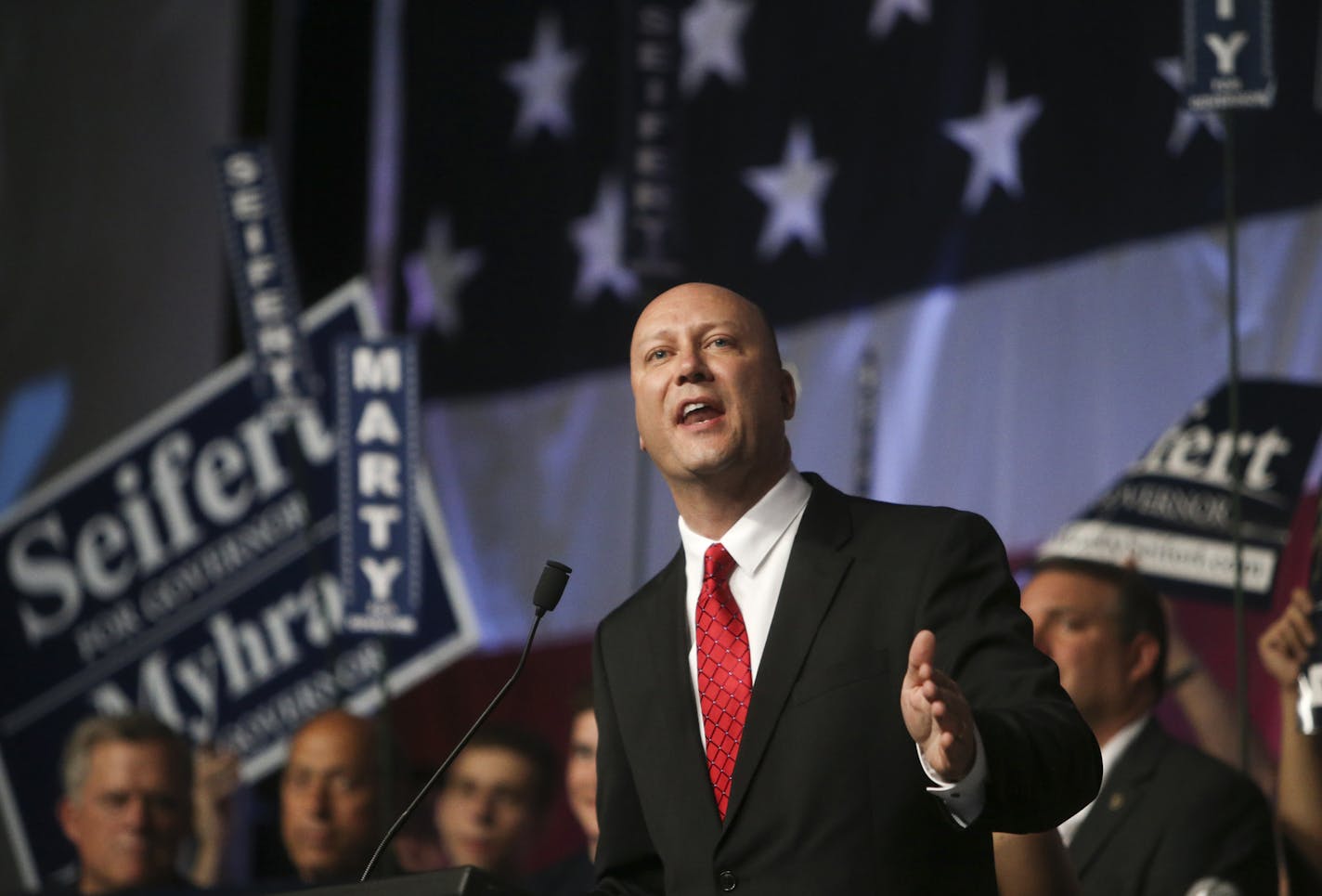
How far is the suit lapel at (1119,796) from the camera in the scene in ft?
9.50

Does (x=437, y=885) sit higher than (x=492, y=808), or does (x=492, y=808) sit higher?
(x=437, y=885)

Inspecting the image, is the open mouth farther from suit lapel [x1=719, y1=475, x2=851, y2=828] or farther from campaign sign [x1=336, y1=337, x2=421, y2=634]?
campaign sign [x1=336, y1=337, x2=421, y2=634]

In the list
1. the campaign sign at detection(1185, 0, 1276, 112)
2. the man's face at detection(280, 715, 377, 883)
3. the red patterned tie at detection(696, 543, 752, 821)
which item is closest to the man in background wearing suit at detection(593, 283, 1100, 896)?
the red patterned tie at detection(696, 543, 752, 821)

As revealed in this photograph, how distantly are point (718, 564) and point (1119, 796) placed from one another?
131cm

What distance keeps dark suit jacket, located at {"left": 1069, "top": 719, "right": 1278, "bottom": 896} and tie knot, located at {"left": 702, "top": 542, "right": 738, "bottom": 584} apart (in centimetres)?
121

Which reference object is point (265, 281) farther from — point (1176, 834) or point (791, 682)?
point (791, 682)

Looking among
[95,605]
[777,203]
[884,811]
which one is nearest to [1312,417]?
[777,203]

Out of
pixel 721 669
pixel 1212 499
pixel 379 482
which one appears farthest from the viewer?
pixel 379 482

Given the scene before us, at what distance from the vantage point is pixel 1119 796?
296 centimetres

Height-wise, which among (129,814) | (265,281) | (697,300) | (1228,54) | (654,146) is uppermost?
(654,146)

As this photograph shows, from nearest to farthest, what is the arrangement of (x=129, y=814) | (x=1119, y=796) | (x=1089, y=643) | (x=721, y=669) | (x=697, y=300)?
(x=721, y=669), (x=697, y=300), (x=1119, y=796), (x=1089, y=643), (x=129, y=814)

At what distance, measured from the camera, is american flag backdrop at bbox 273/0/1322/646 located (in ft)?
14.6

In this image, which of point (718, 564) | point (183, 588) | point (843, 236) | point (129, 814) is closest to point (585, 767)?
point (129, 814)

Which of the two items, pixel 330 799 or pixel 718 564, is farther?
pixel 330 799
